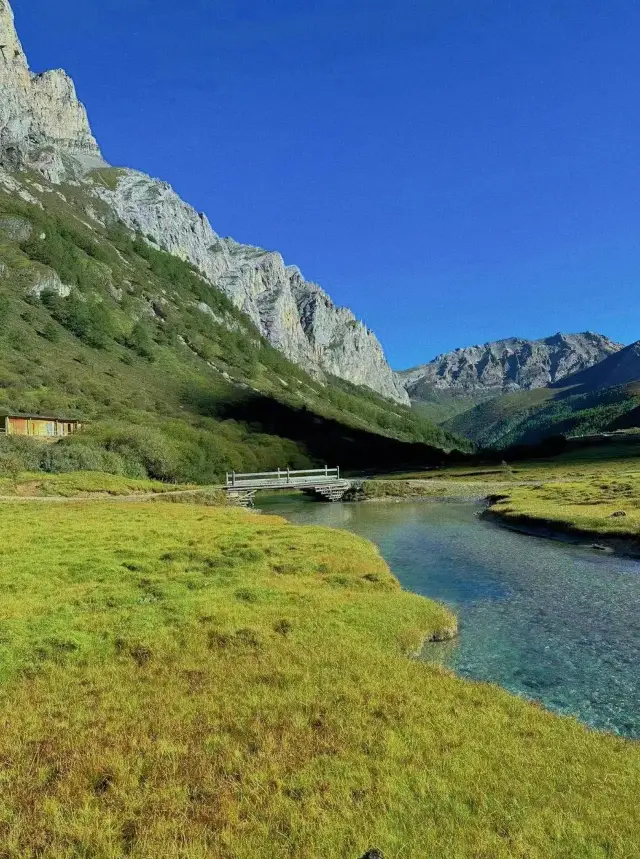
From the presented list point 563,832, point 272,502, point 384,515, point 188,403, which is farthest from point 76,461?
point 188,403

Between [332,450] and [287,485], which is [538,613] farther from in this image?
[332,450]

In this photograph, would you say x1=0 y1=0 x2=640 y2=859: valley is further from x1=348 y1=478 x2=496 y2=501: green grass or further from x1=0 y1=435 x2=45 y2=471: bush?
x1=348 y1=478 x2=496 y2=501: green grass

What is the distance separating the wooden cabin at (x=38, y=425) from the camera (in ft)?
305

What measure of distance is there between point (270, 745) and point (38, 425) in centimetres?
10251

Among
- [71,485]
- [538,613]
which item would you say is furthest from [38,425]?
[538,613]

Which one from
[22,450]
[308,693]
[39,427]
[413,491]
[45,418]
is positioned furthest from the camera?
[413,491]

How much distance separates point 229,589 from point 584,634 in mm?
15754

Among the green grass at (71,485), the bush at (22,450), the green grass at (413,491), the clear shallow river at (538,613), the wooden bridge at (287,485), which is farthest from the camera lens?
the green grass at (413,491)

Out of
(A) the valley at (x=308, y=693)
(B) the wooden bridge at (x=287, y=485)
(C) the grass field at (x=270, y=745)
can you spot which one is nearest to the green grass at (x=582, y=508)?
(A) the valley at (x=308, y=693)

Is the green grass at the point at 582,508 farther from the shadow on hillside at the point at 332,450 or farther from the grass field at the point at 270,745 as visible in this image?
the shadow on hillside at the point at 332,450

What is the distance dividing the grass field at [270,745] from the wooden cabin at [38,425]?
3220 inches

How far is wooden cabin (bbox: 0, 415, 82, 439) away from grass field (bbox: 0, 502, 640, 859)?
8178 cm

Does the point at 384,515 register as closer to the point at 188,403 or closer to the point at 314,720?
the point at 314,720

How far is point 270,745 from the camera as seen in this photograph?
1120cm
